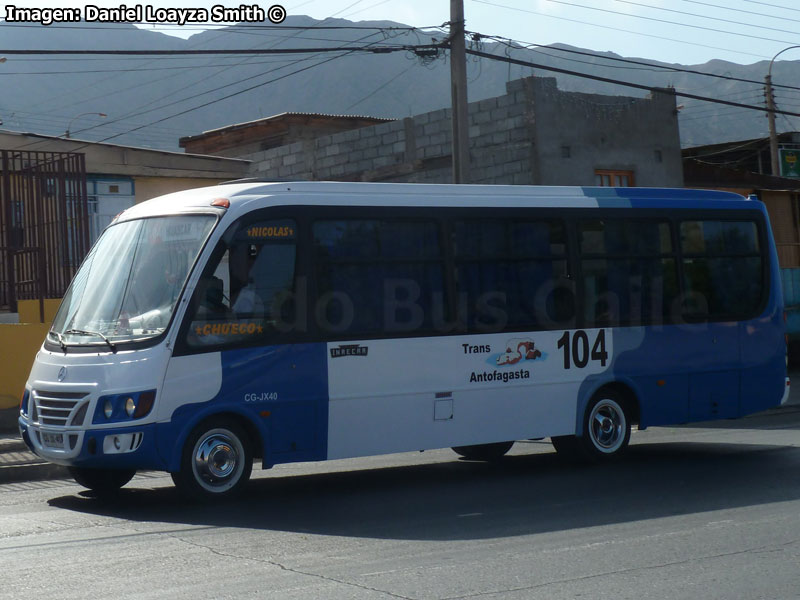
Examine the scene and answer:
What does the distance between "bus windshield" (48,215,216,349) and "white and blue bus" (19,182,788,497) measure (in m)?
0.02

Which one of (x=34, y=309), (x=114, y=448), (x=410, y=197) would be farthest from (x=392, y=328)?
(x=34, y=309)

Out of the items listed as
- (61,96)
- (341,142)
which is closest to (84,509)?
(341,142)

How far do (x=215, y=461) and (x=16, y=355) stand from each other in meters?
7.13

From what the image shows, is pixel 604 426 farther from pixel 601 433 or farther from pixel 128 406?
pixel 128 406

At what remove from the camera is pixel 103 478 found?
34.0ft

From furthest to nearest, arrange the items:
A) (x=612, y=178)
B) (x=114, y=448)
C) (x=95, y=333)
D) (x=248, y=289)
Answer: (x=612, y=178) < (x=248, y=289) < (x=95, y=333) < (x=114, y=448)

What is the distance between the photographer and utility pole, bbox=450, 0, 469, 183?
17.3 meters

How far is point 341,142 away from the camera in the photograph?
89.9 ft

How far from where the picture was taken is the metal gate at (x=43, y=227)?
A: 1666 centimetres

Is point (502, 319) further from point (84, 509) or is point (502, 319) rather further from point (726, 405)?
point (84, 509)

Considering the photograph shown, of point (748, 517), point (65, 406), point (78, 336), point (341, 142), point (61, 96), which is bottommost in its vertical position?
point (748, 517)

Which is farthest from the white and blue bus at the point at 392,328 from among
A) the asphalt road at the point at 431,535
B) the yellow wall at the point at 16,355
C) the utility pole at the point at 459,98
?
the yellow wall at the point at 16,355

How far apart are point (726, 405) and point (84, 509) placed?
23.9 feet

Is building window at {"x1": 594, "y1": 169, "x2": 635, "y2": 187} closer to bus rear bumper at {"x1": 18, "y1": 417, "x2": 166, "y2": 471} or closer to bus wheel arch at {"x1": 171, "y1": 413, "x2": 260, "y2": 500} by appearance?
bus wheel arch at {"x1": 171, "y1": 413, "x2": 260, "y2": 500}
